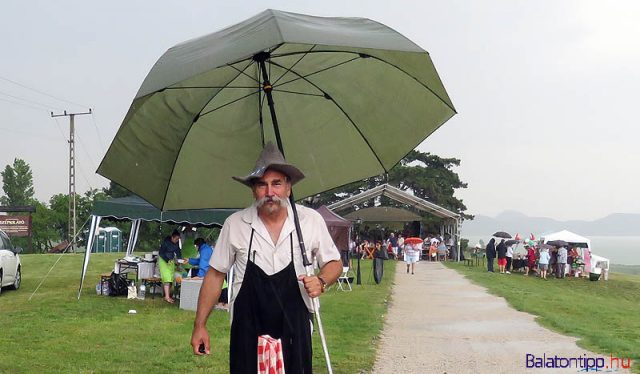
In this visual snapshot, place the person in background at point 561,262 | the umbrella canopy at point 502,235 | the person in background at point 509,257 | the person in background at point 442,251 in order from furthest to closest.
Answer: the person in background at point 442,251
the umbrella canopy at point 502,235
the person in background at point 509,257
the person in background at point 561,262

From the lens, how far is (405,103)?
564 centimetres

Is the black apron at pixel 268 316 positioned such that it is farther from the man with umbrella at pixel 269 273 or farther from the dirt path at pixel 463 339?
the dirt path at pixel 463 339

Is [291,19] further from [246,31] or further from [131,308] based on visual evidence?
[131,308]

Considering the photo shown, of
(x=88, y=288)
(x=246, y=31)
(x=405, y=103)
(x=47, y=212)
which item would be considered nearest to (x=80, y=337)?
(x=405, y=103)

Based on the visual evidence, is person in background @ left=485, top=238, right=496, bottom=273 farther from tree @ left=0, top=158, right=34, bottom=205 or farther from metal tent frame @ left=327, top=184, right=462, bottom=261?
tree @ left=0, top=158, right=34, bottom=205

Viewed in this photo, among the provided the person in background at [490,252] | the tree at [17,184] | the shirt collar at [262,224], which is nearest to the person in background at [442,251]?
the person in background at [490,252]

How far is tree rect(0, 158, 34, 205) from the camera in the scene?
300ft

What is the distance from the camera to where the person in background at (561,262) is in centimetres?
3034

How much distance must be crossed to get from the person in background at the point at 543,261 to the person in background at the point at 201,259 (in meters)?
18.3

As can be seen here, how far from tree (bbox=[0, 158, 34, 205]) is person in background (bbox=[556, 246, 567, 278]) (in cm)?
7674

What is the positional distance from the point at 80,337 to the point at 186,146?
5.66m

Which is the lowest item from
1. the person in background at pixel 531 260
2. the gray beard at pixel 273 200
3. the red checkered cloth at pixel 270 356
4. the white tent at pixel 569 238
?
the person in background at pixel 531 260

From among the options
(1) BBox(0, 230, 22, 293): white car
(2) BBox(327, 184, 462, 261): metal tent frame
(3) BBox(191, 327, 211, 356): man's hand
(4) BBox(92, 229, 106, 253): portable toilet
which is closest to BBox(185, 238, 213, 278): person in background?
(1) BBox(0, 230, 22, 293): white car

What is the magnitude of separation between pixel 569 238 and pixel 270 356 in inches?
1289
